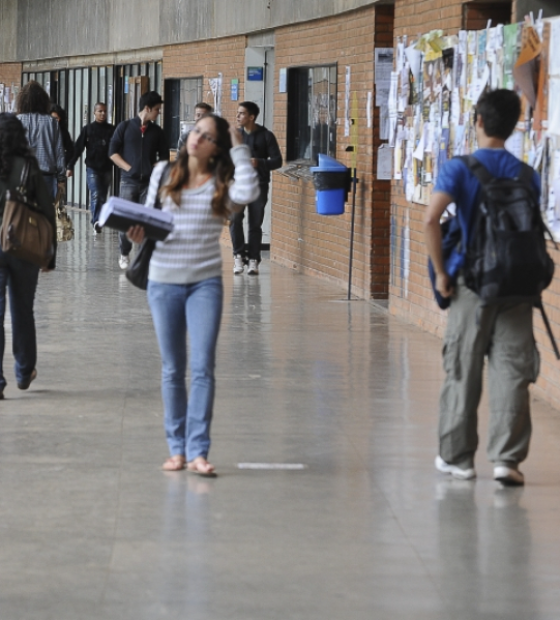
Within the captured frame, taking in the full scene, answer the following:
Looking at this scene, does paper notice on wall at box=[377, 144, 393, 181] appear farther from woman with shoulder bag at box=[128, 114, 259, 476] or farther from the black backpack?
the black backpack

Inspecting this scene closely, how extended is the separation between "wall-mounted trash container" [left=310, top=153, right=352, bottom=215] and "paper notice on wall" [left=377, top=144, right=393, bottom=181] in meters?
0.48

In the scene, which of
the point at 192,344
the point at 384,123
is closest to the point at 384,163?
the point at 384,123

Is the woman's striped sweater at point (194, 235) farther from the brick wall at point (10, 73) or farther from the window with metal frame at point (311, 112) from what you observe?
the brick wall at point (10, 73)

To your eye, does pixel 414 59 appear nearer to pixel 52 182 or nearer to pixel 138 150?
pixel 52 182

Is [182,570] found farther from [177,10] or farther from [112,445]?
[177,10]

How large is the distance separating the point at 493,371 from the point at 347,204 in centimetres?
841

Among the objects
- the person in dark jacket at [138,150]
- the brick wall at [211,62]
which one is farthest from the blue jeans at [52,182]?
the brick wall at [211,62]

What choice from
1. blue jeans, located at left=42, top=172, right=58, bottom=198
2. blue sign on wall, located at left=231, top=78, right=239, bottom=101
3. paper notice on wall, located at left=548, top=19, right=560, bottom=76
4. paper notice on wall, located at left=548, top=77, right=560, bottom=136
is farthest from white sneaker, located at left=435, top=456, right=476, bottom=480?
blue sign on wall, located at left=231, top=78, right=239, bottom=101

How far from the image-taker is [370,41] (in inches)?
557

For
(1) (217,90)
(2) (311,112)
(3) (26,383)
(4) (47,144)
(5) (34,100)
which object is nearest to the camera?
(3) (26,383)

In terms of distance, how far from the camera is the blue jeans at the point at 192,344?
6.88 m

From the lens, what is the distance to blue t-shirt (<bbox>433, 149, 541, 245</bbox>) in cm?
664

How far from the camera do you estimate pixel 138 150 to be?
15898 mm

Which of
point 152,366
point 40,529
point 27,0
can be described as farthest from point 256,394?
point 27,0
